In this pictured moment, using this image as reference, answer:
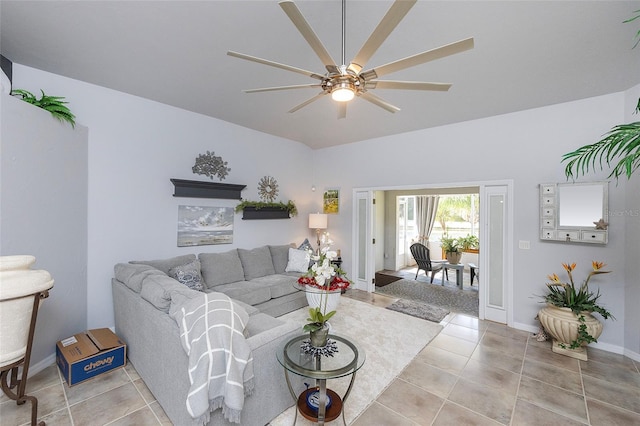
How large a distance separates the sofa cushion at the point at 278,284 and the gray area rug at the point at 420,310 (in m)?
1.72

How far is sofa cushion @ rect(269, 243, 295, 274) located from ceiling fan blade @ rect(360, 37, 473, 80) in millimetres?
3717

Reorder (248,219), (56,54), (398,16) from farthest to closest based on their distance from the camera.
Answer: (248,219) < (56,54) < (398,16)

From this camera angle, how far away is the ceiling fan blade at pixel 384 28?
4.01 feet

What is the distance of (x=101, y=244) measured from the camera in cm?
325

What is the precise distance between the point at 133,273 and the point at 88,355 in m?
0.80

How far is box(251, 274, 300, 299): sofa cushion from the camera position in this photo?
3920 millimetres

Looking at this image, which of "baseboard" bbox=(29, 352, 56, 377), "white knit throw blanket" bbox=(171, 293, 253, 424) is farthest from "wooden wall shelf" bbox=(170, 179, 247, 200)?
"white knit throw blanket" bbox=(171, 293, 253, 424)

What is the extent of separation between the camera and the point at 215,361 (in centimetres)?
157

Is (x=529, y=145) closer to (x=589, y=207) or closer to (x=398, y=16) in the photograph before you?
(x=589, y=207)

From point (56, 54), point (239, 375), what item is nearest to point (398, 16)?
point (239, 375)

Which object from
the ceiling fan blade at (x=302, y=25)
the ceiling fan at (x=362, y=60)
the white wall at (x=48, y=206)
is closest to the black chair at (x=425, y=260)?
the ceiling fan at (x=362, y=60)

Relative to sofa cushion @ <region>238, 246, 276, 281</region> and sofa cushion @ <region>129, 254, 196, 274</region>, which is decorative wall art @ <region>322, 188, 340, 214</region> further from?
sofa cushion @ <region>129, 254, 196, 274</region>

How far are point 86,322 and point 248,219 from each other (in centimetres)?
257

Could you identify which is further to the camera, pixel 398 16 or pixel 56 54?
Answer: pixel 56 54
